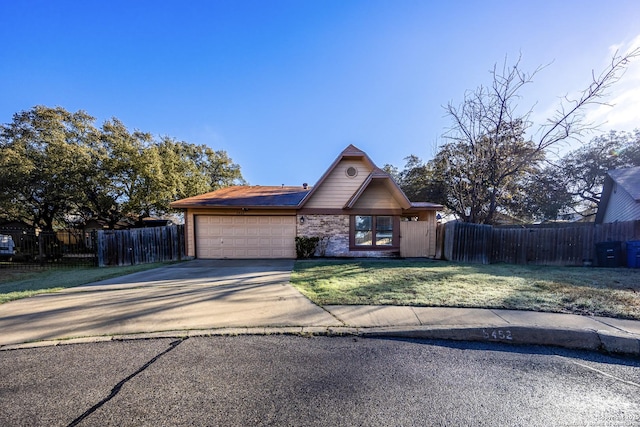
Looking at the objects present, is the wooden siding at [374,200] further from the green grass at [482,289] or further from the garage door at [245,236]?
the green grass at [482,289]

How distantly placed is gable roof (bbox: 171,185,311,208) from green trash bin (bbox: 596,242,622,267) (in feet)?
39.7

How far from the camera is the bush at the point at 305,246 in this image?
12.4 metres

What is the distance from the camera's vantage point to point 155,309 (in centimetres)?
475

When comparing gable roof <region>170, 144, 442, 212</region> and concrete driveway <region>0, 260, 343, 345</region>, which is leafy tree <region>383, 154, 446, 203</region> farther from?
concrete driveway <region>0, 260, 343, 345</region>

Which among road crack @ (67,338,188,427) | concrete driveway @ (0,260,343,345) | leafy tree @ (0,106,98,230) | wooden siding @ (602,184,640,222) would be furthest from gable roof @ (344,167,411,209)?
leafy tree @ (0,106,98,230)

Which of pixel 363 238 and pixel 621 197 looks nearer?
pixel 363 238

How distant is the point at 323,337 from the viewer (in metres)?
3.63

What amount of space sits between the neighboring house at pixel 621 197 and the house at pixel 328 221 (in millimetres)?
9714

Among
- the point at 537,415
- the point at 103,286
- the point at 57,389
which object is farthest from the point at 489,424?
the point at 103,286

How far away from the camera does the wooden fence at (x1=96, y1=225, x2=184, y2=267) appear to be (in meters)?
11.9

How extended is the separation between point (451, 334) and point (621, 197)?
18.2 m

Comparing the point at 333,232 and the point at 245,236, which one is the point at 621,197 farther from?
the point at 245,236

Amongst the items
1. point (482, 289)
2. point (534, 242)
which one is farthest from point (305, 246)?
point (534, 242)

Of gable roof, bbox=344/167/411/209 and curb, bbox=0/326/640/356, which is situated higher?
gable roof, bbox=344/167/411/209
